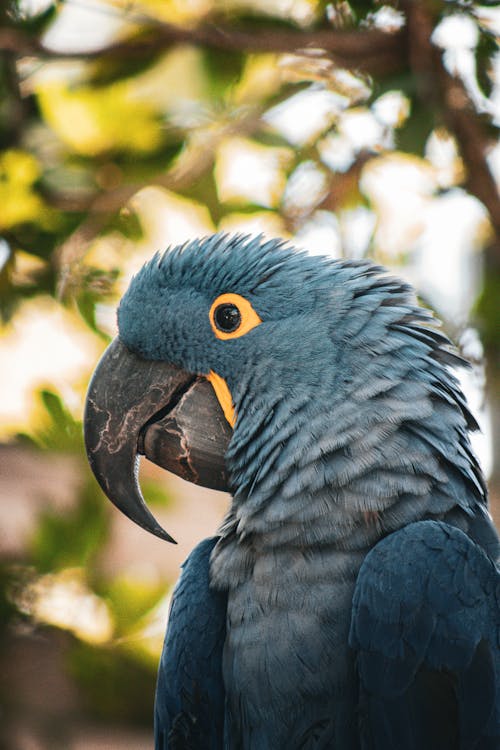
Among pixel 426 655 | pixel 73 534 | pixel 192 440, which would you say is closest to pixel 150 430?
pixel 192 440


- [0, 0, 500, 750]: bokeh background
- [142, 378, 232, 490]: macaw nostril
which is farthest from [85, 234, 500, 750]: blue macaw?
[0, 0, 500, 750]: bokeh background

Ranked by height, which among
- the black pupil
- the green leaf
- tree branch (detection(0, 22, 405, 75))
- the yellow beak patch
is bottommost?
the green leaf

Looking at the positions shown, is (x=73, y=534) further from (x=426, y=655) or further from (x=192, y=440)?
(x=426, y=655)

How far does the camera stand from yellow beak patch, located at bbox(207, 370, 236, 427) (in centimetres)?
163

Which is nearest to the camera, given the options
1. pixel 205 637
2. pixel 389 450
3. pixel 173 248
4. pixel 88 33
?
pixel 389 450

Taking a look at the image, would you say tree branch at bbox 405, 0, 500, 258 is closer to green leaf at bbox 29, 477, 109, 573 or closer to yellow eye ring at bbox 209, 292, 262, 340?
yellow eye ring at bbox 209, 292, 262, 340

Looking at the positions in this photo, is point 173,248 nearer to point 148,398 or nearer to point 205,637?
point 148,398

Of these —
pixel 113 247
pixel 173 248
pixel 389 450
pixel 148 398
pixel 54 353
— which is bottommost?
pixel 389 450

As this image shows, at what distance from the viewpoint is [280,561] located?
148cm

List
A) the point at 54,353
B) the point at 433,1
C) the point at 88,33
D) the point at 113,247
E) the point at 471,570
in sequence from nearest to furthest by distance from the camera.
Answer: the point at 471,570 → the point at 433,1 → the point at 88,33 → the point at 113,247 → the point at 54,353

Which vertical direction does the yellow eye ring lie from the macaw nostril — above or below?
above

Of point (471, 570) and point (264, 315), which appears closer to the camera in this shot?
point (471, 570)

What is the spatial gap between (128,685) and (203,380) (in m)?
1.39

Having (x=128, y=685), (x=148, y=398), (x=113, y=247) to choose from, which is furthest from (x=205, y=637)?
(x=113, y=247)
